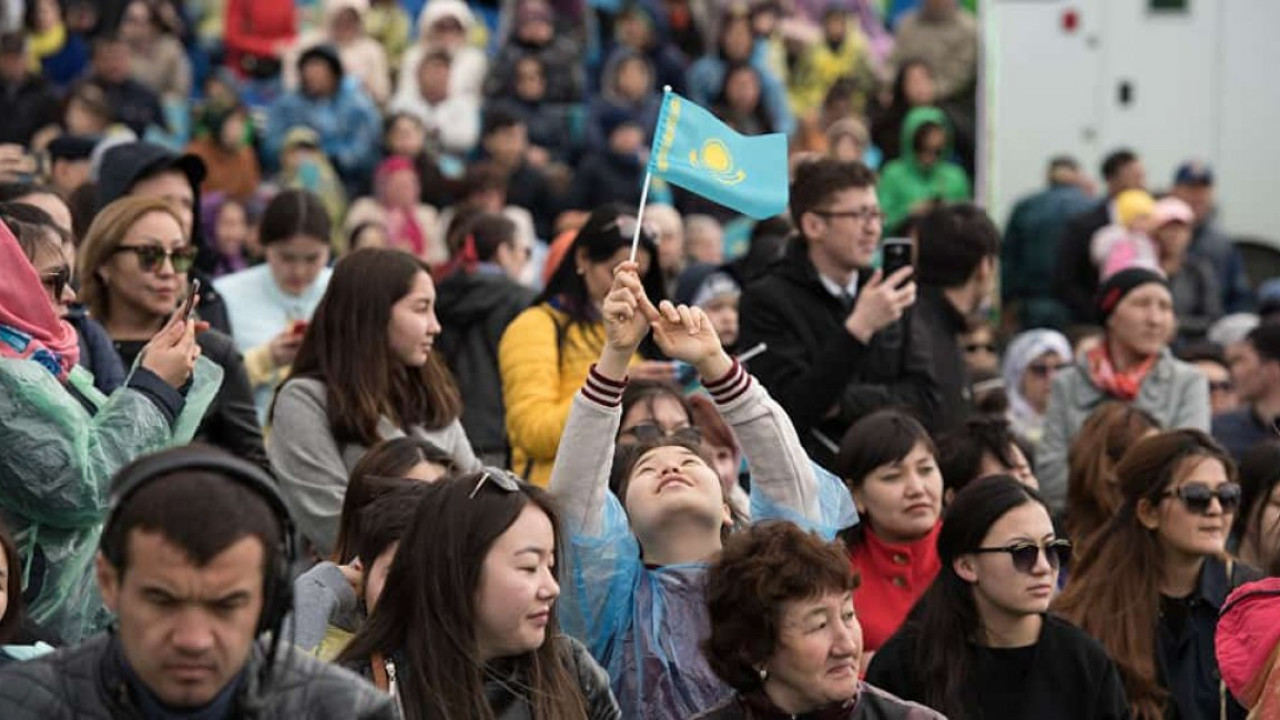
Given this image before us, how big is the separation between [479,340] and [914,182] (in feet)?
23.7

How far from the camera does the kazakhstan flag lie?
6.97 meters

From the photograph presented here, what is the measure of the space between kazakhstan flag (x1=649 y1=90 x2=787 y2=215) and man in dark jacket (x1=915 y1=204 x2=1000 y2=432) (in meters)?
2.76

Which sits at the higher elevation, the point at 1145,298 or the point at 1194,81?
the point at 1194,81

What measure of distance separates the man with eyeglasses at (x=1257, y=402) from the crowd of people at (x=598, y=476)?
0.02m

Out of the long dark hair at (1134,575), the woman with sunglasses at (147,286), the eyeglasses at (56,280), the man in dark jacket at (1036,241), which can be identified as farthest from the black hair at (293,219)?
the man in dark jacket at (1036,241)

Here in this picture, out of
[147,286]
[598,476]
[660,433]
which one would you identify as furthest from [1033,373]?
[598,476]

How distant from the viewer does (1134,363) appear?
10.5m

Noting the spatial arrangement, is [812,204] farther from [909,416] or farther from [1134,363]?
[1134,363]

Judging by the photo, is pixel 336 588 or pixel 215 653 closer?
pixel 215 653

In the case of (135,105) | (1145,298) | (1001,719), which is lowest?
(1001,719)

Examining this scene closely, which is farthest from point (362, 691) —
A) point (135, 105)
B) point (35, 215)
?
point (135, 105)

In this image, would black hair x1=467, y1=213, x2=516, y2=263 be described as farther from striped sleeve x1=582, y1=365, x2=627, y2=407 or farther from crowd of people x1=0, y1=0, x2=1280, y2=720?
striped sleeve x1=582, y1=365, x2=627, y2=407

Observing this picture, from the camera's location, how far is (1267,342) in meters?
11.4

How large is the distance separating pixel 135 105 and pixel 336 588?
11.8 metres
